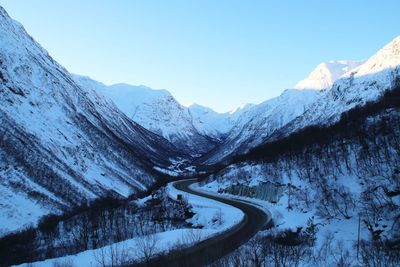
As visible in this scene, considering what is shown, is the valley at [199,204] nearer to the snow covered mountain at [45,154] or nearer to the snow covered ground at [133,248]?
the snow covered ground at [133,248]

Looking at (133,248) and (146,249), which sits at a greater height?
(146,249)

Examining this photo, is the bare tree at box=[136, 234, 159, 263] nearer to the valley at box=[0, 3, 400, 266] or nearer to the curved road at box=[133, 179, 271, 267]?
the valley at box=[0, 3, 400, 266]

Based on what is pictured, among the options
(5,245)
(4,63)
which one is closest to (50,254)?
(5,245)

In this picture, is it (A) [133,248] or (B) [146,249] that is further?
(A) [133,248]

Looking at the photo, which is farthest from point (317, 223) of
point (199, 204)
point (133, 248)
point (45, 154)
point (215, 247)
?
point (45, 154)

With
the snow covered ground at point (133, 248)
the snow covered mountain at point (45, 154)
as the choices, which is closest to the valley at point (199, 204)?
the snow covered ground at point (133, 248)

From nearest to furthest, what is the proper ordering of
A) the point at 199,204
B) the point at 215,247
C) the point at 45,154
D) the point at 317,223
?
the point at 215,247
the point at 317,223
the point at 199,204
the point at 45,154

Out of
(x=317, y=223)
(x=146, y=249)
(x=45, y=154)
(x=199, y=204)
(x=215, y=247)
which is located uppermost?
(x=45, y=154)

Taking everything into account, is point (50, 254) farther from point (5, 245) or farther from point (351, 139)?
point (351, 139)

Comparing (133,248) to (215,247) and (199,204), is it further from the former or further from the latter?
(199,204)
